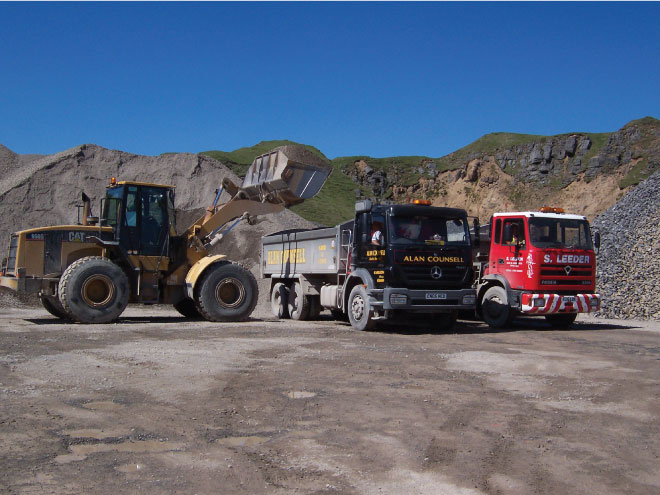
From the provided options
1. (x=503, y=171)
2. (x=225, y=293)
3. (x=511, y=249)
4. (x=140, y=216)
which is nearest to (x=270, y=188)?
(x=225, y=293)

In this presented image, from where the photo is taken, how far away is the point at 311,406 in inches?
274

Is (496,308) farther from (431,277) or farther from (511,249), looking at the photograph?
(431,277)

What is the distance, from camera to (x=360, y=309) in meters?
14.6

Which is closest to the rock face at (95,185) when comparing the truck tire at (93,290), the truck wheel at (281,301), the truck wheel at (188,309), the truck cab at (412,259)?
the truck wheel at (281,301)

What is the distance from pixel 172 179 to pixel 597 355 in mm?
27728

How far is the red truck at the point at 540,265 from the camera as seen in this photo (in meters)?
15.0

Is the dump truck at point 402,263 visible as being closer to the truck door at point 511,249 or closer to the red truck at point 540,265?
the red truck at point 540,265

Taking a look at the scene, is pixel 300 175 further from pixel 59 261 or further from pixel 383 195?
pixel 383 195

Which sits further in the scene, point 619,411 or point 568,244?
point 568,244

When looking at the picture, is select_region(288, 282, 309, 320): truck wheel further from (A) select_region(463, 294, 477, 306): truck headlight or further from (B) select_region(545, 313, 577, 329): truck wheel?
(B) select_region(545, 313, 577, 329): truck wheel

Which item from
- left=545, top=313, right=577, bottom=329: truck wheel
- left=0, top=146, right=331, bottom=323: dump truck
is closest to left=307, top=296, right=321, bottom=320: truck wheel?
left=0, top=146, right=331, bottom=323: dump truck

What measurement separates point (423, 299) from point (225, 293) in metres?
4.95

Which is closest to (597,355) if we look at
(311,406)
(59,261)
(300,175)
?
(311,406)

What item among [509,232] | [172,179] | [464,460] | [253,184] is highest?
[172,179]
